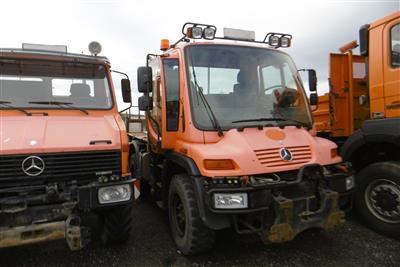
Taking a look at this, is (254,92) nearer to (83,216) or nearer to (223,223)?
(223,223)

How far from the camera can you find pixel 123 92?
5016 mm

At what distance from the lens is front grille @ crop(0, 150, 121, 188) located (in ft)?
10.9

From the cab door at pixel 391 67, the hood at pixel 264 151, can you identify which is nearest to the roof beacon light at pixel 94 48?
the hood at pixel 264 151

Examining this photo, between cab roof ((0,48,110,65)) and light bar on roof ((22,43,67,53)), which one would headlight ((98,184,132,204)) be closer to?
cab roof ((0,48,110,65))

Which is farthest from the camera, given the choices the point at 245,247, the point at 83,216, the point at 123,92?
the point at 123,92

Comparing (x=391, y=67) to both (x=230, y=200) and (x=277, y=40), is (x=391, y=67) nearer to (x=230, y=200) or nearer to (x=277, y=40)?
(x=277, y=40)

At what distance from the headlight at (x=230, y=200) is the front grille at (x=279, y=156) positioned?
484mm

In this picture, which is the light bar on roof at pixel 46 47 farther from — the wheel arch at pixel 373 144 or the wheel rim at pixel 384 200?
the wheel rim at pixel 384 200

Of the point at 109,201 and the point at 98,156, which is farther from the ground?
the point at 98,156

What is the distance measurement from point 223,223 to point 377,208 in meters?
2.39

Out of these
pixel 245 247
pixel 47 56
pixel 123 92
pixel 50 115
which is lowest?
pixel 245 247

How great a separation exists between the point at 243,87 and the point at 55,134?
Answer: 7.60 ft

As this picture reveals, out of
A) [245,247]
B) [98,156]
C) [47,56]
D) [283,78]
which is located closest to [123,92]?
[47,56]

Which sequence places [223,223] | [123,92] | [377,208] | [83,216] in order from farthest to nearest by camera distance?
[123,92] → [377,208] → [83,216] → [223,223]
